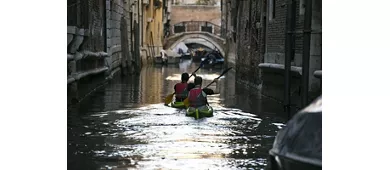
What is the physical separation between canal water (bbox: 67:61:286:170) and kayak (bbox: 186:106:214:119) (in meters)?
0.15

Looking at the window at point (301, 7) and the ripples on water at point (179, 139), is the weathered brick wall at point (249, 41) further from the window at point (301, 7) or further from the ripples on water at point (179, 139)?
the ripples on water at point (179, 139)

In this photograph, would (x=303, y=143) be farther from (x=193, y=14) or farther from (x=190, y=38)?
(x=193, y=14)

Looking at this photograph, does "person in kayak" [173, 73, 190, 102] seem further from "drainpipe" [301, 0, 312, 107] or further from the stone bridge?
the stone bridge

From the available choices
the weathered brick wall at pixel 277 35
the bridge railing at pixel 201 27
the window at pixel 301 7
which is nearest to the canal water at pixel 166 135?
the weathered brick wall at pixel 277 35

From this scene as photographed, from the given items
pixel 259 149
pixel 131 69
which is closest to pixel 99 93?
pixel 259 149

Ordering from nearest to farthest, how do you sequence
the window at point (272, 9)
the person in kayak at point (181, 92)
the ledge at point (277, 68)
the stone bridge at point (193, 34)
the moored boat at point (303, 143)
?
the moored boat at point (303, 143), the ledge at point (277, 68), the person in kayak at point (181, 92), the window at point (272, 9), the stone bridge at point (193, 34)

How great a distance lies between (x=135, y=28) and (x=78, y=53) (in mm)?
20025

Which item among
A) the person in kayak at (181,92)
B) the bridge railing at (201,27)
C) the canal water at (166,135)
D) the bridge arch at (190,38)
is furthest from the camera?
the bridge railing at (201,27)

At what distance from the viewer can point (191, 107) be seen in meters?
14.1

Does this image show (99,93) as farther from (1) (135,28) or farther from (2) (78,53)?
(1) (135,28)

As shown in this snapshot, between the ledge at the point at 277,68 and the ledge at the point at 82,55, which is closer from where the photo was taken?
the ledge at the point at 82,55

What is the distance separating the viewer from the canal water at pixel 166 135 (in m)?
8.73

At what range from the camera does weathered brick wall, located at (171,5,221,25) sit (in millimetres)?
71875

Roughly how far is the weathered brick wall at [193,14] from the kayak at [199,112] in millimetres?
57579
